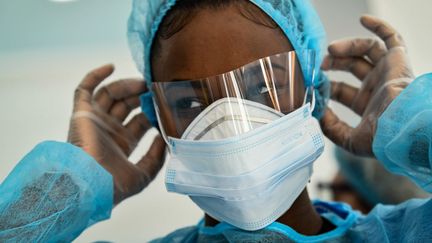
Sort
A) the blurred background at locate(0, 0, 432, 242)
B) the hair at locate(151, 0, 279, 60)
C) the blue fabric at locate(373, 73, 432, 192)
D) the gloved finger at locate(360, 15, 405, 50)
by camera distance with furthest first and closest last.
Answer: the blurred background at locate(0, 0, 432, 242) → the gloved finger at locate(360, 15, 405, 50) → the hair at locate(151, 0, 279, 60) → the blue fabric at locate(373, 73, 432, 192)

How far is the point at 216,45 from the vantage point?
0.91 metres

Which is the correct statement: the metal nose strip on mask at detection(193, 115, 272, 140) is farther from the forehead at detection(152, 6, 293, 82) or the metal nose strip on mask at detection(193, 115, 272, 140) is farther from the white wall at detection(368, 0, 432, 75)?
the white wall at detection(368, 0, 432, 75)

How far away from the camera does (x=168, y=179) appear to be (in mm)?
932

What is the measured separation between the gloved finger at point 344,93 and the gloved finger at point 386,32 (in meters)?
0.15

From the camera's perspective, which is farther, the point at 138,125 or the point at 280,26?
the point at 138,125

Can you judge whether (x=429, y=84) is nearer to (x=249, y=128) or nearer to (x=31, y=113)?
(x=249, y=128)

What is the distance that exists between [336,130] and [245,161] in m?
0.43

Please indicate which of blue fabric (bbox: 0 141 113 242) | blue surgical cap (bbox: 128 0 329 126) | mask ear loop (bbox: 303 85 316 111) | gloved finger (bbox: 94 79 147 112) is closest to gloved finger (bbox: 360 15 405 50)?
blue surgical cap (bbox: 128 0 329 126)

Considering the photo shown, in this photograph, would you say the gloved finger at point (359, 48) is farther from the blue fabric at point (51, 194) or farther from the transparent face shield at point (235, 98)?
the blue fabric at point (51, 194)

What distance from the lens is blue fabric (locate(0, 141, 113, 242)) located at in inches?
33.5

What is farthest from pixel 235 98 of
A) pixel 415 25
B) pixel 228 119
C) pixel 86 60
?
pixel 86 60

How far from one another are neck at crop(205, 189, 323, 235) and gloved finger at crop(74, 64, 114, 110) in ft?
1.58

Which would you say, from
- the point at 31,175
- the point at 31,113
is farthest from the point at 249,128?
the point at 31,113

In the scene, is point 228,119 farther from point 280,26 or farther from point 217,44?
point 280,26
